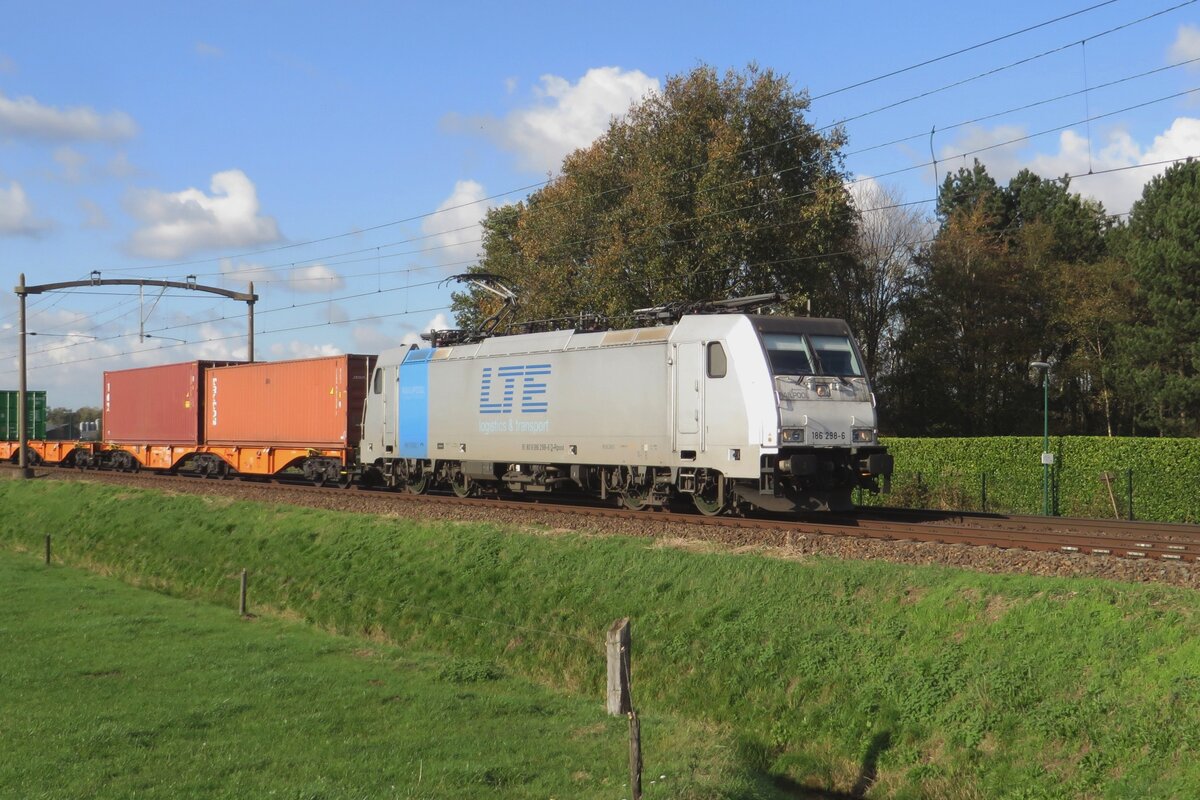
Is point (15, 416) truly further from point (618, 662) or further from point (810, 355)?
point (618, 662)

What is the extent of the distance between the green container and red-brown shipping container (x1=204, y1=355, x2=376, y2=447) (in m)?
19.0

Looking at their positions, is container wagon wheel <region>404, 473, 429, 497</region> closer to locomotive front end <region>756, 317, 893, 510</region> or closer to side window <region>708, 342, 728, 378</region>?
side window <region>708, 342, 728, 378</region>

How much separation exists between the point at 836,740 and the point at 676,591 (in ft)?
12.4

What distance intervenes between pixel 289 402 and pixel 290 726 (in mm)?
21419

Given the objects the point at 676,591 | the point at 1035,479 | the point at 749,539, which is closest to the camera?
the point at 676,591

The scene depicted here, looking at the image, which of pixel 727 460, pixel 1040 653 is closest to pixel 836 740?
pixel 1040 653

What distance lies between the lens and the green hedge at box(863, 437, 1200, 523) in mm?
24391

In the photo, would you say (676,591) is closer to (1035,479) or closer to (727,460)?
(727,460)

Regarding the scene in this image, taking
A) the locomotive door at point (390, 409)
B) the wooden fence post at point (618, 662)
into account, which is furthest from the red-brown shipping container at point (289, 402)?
the wooden fence post at point (618, 662)

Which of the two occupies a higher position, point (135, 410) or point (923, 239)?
point (923, 239)

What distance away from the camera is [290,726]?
37.3 ft

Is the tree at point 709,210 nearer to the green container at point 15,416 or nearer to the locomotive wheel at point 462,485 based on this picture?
the locomotive wheel at point 462,485

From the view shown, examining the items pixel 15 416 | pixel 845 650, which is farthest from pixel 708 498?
pixel 15 416

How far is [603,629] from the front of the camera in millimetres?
14250
